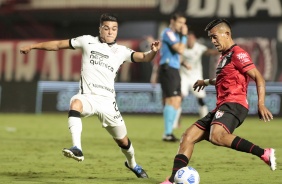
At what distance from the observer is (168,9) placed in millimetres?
26672

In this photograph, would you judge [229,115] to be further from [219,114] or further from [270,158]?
[270,158]

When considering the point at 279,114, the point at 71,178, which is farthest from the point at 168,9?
the point at 71,178

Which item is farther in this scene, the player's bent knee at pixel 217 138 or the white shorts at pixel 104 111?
the white shorts at pixel 104 111

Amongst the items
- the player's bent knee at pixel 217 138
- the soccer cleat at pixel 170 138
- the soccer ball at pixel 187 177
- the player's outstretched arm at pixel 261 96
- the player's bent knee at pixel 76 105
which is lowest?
the soccer cleat at pixel 170 138

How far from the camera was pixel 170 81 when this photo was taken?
14.4 metres

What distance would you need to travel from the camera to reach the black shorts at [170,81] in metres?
14.4

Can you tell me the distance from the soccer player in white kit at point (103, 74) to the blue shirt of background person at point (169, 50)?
4.90 m

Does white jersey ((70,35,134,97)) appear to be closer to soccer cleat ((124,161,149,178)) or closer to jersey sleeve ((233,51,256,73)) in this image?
soccer cleat ((124,161,149,178))

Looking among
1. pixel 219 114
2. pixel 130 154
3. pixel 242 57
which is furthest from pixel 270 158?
pixel 130 154

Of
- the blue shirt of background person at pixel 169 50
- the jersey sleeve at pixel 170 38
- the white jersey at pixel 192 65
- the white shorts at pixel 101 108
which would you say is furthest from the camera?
the white jersey at pixel 192 65

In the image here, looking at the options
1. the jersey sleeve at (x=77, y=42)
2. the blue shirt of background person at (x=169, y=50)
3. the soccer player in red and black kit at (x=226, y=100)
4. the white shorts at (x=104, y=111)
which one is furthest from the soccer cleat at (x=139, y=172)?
the blue shirt of background person at (x=169, y=50)

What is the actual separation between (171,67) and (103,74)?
17.4ft

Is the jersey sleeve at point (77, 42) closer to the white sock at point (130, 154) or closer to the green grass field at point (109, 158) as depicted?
the white sock at point (130, 154)

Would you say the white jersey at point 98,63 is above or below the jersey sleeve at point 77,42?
below
